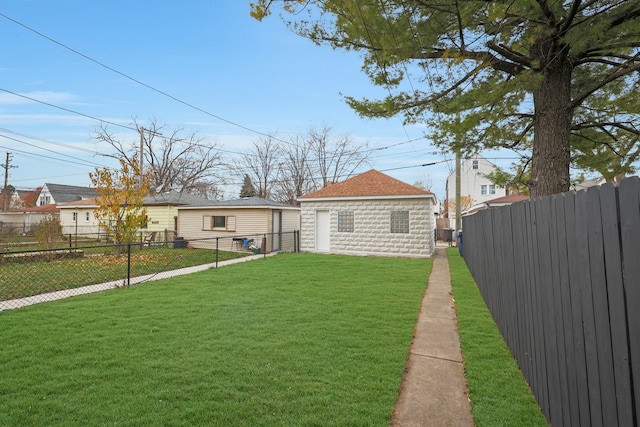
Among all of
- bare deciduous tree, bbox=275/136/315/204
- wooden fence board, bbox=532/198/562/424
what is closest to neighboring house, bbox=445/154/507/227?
bare deciduous tree, bbox=275/136/315/204

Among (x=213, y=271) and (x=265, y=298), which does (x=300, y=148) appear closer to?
(x=213, y=271)

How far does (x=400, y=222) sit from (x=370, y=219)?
1.34 metres

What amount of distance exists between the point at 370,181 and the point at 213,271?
8940mm

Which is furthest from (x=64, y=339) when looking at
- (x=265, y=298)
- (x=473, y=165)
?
(x=473, y=165)

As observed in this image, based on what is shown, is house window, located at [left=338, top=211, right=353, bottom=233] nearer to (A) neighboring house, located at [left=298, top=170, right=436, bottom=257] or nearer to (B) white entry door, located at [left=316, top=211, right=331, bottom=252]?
(A) neighboring house, located at [left=298, top=170, right=436, bottom=257]

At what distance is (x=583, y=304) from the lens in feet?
5.82

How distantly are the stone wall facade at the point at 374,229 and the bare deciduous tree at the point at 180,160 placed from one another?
20816 millimetres

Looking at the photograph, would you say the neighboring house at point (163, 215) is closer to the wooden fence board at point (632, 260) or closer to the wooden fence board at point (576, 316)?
the wooden fence board at point (576, 316)

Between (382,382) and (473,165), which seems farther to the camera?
(473,165)

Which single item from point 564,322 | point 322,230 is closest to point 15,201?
point 322,230

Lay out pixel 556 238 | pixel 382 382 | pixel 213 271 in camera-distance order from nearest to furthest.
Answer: pixel 556 238, pixel 382 382, pixel 213 271

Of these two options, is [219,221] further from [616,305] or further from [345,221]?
[616,305]

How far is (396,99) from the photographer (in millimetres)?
5715

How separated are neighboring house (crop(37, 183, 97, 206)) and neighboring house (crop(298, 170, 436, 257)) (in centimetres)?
4225
